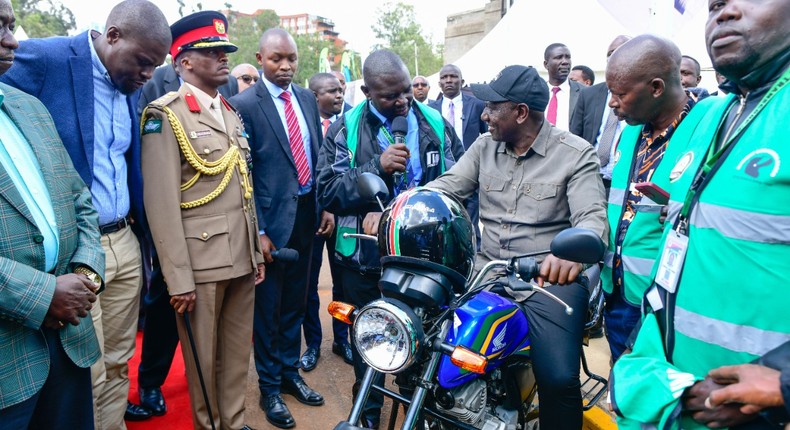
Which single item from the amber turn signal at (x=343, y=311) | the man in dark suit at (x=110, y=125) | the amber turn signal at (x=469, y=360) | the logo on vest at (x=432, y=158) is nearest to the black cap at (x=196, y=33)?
the man in dark suit at (x=110, y=125)

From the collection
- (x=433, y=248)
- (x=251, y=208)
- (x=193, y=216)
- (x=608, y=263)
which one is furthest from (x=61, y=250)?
(x=608, y=263)

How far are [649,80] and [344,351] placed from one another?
3.16 meters

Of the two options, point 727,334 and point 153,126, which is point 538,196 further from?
point 153,126

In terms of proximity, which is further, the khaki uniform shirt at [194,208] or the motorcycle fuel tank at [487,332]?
the khaki uniform shirt at [194,208]

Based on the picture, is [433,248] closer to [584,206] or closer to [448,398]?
[448,398]

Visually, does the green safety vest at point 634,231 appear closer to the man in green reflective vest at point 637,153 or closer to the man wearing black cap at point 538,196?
the man in green reflective vest at point 637,153

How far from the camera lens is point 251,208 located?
3.42 m

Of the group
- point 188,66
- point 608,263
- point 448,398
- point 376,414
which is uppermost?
point 188,66

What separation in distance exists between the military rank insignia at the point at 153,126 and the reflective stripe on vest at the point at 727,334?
8.37ft

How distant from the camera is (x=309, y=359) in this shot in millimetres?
4562

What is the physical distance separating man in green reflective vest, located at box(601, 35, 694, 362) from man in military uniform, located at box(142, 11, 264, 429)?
2048 mm

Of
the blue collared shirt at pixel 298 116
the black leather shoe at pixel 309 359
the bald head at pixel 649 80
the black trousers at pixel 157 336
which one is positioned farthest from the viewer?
the black leather shoe at pixel 309 359

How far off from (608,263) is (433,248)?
4.29ft

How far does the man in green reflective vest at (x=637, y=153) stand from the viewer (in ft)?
8.48
